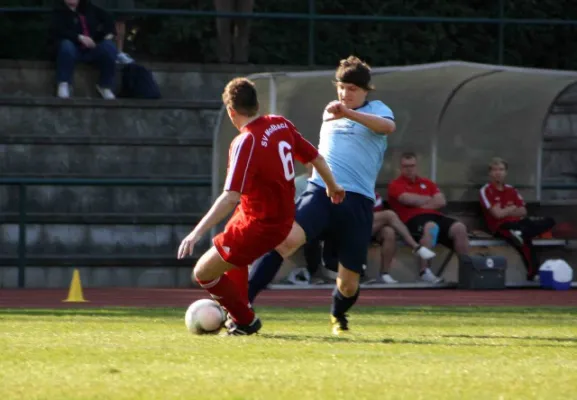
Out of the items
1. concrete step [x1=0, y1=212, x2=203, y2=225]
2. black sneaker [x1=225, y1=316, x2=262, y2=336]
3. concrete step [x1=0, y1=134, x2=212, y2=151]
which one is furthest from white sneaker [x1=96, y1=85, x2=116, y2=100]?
black sneaker [x1=225, y1=316, x2=262, y2=336]

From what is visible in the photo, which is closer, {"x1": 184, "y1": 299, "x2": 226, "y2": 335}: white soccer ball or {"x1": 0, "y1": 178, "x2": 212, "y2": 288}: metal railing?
{"x1": 184, "y1": 299, "x2": 226, "y2": 335}: white soccer ball

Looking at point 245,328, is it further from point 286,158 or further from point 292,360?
point 292,360

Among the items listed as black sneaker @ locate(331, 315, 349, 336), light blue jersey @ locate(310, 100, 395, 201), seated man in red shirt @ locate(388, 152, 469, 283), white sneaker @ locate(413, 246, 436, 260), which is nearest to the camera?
light blue jersey @ locate(310, 100, 395, 201)

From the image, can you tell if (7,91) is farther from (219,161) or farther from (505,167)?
(505,167)

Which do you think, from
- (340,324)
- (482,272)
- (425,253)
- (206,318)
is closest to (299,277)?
(425,253)

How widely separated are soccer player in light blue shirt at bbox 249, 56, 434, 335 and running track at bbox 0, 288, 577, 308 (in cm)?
392

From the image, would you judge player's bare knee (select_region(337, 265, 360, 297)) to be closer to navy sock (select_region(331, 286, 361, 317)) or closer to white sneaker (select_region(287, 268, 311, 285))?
navy sock (select_region(331, 286, 361, 317))

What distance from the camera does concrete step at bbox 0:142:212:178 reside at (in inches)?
749

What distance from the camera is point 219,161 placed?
16375 millimetres

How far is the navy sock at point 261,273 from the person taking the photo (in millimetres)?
10188

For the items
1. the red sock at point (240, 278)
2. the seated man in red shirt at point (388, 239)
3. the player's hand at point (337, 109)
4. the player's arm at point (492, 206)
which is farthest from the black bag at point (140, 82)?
the player's hand at point (337, 109)

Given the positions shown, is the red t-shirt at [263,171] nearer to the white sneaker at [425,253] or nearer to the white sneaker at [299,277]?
the white sneaker at [299,277]

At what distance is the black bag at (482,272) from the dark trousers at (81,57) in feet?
16.9

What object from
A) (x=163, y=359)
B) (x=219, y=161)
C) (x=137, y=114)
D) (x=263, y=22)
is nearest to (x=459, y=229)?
(x=219, y=161)
